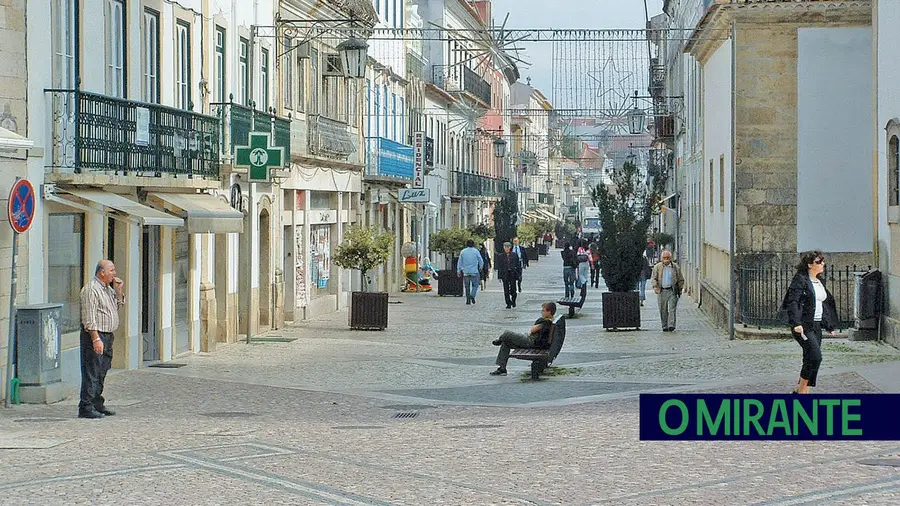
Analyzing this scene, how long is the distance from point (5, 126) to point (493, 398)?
627 centimetres

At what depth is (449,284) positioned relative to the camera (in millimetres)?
41531

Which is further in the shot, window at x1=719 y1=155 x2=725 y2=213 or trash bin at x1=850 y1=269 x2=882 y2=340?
window at x1=719 y1=155 x2=725 y2=213

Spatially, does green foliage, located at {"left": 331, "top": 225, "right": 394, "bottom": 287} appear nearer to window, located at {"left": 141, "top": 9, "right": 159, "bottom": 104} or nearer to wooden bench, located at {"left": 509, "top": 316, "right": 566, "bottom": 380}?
window, located at {"left": 141, "top": 9, "right": 159, "bottom": 104}

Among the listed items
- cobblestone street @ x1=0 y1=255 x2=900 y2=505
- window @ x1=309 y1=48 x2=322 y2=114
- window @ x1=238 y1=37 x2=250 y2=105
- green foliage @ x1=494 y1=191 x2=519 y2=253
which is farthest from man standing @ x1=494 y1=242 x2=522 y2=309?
green foliage @ x1=494 y1=191 x2=519 y2=253

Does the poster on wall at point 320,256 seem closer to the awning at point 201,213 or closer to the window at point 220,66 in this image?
the window at point 220,66

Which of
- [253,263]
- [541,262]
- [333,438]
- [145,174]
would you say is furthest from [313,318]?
[541,262]

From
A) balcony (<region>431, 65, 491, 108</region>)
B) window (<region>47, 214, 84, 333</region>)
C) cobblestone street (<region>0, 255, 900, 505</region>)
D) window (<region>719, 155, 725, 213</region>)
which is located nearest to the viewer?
cobblestone street (<region>0, 255, 900, 505</region>)

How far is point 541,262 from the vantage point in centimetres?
7875

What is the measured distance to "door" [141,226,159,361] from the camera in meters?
21.1

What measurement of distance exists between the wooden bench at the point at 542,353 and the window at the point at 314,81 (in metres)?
14.5

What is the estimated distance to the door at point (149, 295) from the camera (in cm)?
2108

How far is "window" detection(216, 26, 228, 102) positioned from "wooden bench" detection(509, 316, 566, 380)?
8364 millimetres

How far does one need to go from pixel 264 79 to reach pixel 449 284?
573 inches

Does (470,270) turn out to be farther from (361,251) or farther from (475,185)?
(475,185)
